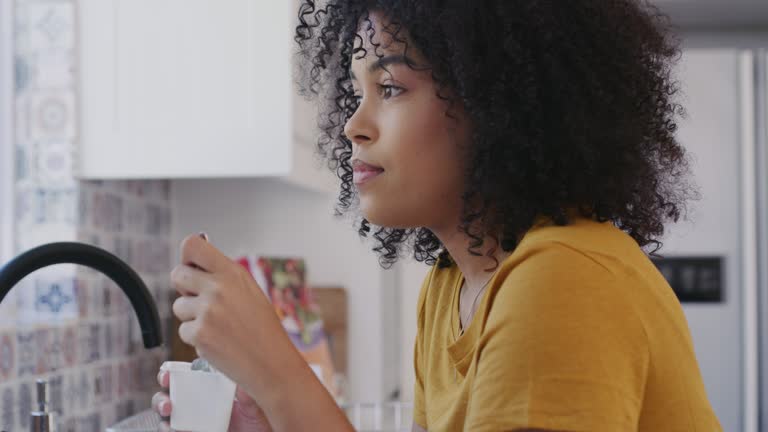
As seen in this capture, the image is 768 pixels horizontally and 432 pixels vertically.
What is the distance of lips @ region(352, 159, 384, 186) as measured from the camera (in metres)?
0.91

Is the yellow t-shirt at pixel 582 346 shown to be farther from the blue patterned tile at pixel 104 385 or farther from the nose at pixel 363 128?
the blue patterned tile at pixel 104 385

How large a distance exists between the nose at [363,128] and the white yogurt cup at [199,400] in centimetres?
27

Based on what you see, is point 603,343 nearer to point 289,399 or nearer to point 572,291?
point 572,291

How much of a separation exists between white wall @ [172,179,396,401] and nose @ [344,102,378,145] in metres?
1.22

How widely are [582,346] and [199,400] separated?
0.42 metres

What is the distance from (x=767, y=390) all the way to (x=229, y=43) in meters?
1.62

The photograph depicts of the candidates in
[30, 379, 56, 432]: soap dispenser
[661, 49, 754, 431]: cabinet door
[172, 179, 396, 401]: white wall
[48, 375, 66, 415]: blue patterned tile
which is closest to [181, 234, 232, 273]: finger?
[30, 379, 56, 432]: soap dispenser

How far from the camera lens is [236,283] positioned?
81 centimetres

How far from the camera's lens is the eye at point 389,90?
0.91m

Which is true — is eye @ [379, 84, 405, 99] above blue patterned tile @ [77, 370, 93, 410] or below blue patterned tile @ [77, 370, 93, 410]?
above

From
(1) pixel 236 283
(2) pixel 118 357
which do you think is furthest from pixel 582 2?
(2) pixel 118 357

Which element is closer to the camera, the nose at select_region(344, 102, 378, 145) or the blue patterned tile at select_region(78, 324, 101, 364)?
the nose at select_region(344, 102, 378, 145)

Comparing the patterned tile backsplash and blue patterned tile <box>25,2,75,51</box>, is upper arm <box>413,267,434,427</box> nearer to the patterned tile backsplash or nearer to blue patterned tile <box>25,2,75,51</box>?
the patterned tile backsplash

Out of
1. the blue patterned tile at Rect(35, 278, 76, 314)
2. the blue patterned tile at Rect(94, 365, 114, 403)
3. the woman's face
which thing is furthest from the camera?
the blue patterned tile at Rect(94, 365, 114, 403)
